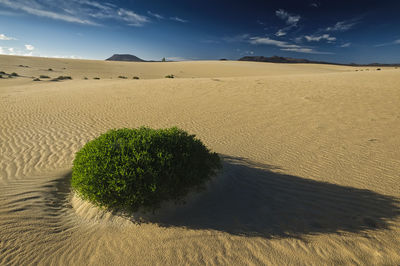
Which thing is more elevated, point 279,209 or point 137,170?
point 137,170

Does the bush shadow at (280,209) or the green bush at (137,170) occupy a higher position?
the green bush at (137,170)

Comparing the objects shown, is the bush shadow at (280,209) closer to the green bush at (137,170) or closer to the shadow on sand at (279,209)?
the shadow on sand at (279,209)

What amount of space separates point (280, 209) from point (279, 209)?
17mm

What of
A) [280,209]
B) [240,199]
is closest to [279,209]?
[280,209]

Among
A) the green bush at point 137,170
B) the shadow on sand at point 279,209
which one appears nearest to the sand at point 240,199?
the shadow on sand at point 279,209

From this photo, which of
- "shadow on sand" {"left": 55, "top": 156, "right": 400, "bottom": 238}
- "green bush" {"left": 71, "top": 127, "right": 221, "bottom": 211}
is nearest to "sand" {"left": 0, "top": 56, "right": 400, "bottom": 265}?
"shadow on sand" {"left": 55, "top": 156, "right": 400, "bottom": 238}

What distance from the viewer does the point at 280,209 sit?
3.85 metres

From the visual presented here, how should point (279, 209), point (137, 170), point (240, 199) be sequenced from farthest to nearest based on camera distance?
point (240, 199) < point (279, 209) < point (137, 170)

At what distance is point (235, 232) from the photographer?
3.35 m

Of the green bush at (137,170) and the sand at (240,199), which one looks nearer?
the sand at (240,199)

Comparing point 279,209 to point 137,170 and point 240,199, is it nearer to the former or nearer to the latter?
point 240,199

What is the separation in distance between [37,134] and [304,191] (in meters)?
8.34

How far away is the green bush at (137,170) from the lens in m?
3.48

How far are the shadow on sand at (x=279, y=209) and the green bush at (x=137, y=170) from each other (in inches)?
13.3
